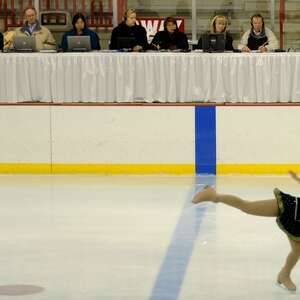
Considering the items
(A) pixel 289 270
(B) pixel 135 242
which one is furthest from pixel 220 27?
(A) pixel 289 270

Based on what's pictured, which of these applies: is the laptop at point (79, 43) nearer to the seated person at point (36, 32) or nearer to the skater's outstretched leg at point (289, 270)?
the seated person at point (36, 32)

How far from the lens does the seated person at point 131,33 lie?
41.3 ft

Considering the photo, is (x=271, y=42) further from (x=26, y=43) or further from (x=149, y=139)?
(x=26, y=43)

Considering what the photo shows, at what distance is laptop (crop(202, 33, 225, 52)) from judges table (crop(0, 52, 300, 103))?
0.30 ft

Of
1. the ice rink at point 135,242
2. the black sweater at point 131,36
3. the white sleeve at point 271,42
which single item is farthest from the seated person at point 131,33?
the ice rink at point 135,242

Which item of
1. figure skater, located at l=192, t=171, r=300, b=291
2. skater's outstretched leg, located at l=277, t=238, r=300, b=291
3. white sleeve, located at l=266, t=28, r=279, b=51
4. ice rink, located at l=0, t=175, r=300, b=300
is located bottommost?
ice rink, located at l=0, t=175, r=300, b=300

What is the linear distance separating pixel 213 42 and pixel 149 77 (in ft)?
2.75

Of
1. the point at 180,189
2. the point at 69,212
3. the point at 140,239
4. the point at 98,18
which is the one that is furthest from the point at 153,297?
the point at 98,18

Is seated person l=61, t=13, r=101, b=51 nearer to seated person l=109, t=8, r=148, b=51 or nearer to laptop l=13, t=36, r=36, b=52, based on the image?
seated person l=109, t=8, r=148, b=51

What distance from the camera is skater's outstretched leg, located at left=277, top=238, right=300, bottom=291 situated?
6.60 metres

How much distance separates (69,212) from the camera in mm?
9742

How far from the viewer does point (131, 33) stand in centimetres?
1282

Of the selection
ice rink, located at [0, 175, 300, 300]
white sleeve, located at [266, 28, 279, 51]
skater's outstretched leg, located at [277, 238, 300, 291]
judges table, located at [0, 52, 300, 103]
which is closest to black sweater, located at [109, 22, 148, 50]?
judges table, located at [0, 52, 300, 103]

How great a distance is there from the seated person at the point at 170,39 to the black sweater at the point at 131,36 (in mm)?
170
